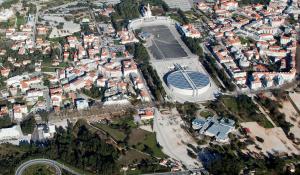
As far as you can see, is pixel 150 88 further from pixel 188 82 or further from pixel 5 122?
pixel 5 122

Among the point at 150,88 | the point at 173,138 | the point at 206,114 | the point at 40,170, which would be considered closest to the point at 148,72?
the point at 150,88

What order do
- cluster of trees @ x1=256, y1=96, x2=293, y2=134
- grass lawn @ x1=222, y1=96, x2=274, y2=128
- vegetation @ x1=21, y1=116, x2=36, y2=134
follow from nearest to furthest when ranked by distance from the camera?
vegetation @ x1=21, y1=116, x2=36, y2=134
cluster of trees @ x1=256, y1=96, x2=293, y2=134
grass lawn @ x1=222, y1=96, x2=274, y2=128

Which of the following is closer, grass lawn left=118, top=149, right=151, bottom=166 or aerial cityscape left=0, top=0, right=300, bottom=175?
grass lawn left=118, top=149, right=151, bottom=166

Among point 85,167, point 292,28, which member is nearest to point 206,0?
point 292,28

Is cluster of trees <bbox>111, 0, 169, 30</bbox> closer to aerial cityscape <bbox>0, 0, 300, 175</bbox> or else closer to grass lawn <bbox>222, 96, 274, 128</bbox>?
aerial cityscape <bbox>0, 0, 300, 175</bbox>

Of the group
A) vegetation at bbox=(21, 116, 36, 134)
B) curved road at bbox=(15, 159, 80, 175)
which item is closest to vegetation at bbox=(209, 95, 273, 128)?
curved road at bbox=(15, 159, 80, 175)

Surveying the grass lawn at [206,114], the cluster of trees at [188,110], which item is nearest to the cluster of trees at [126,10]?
the cluster of trees at [188,110]
